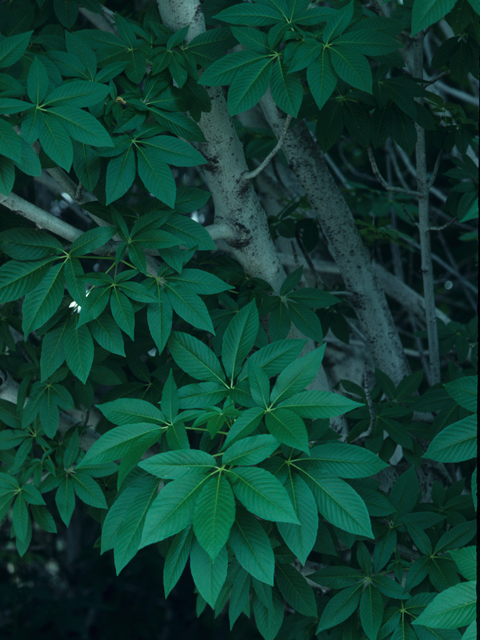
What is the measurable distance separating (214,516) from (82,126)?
61 cm

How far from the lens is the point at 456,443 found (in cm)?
75

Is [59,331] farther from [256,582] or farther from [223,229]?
[256,582]

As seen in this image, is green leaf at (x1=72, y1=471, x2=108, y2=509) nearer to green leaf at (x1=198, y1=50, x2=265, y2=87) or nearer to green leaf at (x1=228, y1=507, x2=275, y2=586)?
green leaf at (x1=228, y1=507, x2=275, y2=586)

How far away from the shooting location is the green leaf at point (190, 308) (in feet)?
3.12

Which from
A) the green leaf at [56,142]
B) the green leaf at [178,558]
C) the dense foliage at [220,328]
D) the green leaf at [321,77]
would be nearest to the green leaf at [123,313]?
the dense foliage at [220,328]

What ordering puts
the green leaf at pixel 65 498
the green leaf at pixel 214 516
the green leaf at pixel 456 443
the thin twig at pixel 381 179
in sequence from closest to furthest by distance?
the green leaf at pixel 214 516, the green leaf at pixel 456 443, the green leaf at pixel 65 498, the thin twig at pixel 381 179

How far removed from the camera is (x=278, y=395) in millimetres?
800

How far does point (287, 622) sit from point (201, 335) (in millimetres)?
670

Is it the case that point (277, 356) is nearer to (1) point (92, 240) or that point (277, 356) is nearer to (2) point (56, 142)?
(1) point (92, 240)

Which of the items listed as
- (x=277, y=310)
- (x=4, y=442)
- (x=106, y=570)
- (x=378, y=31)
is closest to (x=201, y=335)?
(x=277, y=310)

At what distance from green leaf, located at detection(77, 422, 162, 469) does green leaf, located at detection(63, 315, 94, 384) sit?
171 mm

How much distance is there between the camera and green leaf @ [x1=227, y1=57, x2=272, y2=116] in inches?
35.2

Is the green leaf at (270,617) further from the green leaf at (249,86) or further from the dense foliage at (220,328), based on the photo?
the green leaf at (249,86)

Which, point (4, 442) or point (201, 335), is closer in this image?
point (4, 442)
